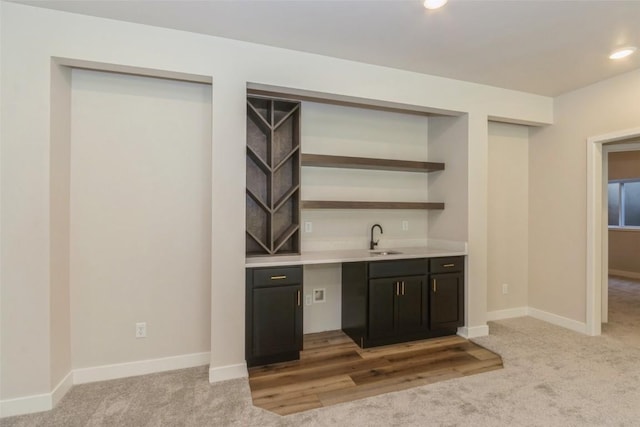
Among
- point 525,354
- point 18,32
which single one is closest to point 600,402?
point 525,354

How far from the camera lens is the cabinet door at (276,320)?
2.63 metres

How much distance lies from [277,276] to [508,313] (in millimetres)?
3133

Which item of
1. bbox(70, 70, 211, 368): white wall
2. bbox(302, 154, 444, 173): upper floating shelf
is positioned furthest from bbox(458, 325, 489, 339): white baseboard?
bbox(70, 70, 211, 368): white wall

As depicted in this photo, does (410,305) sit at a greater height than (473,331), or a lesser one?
greater

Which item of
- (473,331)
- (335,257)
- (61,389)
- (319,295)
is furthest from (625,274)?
(61,389)

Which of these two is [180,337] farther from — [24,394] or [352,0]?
[352,0]

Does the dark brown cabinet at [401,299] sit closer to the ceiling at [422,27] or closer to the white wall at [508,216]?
the white wall at [508,216]

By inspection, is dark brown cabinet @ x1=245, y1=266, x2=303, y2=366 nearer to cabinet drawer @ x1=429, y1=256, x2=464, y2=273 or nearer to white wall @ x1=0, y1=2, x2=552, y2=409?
white wall @ x1=0, y1=2, x2=552, y2=409

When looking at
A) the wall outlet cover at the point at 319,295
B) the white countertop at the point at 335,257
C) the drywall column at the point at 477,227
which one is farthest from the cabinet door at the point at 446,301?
the wall outlet cover at the point at 319,295

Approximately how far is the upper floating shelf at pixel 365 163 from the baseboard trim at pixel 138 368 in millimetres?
2012

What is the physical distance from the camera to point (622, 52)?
2701 millimetres

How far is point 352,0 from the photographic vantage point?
6.75ft

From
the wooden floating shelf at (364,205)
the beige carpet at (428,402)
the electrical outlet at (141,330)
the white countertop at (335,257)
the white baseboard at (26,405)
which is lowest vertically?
the beige carpet at (428,402)

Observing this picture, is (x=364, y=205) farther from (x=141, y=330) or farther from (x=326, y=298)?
(x=141, y=330)
